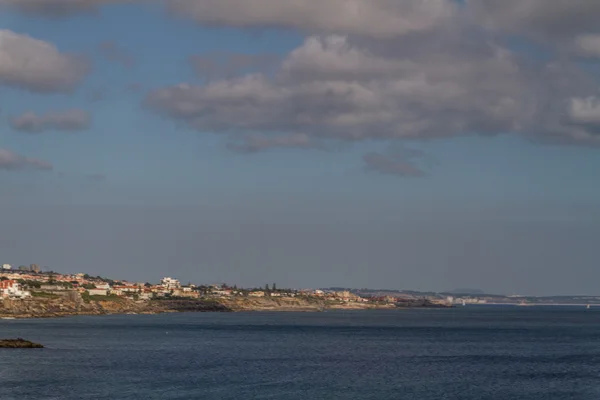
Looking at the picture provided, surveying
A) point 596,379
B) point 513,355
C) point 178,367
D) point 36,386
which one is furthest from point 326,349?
point 36,386

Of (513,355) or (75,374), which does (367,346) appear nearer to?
(513,355)

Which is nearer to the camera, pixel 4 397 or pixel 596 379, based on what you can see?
pixel 4 397

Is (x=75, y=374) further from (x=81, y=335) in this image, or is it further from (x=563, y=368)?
(x=81, y=335)

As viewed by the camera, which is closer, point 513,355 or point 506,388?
point 506,388

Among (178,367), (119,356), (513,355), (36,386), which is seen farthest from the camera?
(513,355)

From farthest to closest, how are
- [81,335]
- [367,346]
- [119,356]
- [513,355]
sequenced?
[81,335], [367,346], [513,355], [119,356]

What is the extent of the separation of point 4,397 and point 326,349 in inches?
2431

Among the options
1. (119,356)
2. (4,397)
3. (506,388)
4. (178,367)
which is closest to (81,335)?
(119,356)

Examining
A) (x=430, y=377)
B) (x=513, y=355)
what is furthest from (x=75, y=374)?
(x=513, y=355)

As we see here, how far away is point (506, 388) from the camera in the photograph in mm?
78000

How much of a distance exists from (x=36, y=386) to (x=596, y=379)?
54894mm

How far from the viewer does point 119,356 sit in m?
105

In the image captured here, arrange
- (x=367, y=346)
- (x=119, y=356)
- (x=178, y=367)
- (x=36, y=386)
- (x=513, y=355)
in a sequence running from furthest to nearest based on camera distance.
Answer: (x=367, y=346), (x=513, y=355), (x=119, y=356), (x=178, y=367), (x=36, y=386)

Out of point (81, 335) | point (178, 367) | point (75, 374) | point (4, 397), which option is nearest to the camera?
point (4, 397)
